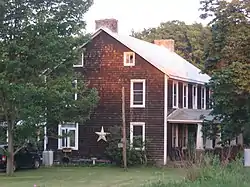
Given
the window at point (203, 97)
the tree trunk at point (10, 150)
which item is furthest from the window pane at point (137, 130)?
the tree trunk at point (10, 150)

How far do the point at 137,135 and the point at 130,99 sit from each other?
99.2 inches

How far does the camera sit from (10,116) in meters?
29.8

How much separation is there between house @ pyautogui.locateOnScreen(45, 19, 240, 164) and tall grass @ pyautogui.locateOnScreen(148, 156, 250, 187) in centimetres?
1700

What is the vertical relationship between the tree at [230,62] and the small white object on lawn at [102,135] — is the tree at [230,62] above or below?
above

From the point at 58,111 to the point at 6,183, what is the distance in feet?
19.2

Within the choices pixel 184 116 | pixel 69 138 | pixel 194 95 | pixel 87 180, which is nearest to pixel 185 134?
pixel 194 95

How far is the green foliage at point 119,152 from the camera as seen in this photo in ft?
119

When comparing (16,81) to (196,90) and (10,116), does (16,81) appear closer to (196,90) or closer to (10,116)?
(10,116)

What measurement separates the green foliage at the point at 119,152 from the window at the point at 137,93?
220 cm

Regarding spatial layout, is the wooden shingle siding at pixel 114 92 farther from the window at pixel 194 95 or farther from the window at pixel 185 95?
the window at pixel 194 95

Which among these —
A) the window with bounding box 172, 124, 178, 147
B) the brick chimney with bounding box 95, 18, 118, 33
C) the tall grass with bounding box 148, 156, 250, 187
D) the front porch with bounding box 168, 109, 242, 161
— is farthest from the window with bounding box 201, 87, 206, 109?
the tall grass with bounding box 148, 156, 250, 187

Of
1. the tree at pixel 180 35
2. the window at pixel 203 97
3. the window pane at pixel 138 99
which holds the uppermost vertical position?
the tree at pixel 180 35

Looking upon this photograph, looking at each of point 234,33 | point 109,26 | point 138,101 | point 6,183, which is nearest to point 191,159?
point 6,183

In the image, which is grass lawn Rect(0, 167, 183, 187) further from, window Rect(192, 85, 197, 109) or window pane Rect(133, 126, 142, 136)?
window Rect(192, 85, 197, 109)
